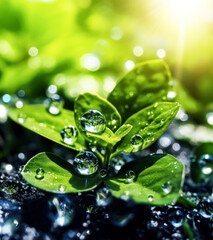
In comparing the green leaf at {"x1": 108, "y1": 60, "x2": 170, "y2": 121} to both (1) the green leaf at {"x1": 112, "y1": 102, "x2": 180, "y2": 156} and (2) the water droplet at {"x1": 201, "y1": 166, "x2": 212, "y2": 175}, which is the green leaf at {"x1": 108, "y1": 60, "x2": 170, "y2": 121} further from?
(2) the water droplet at {"x1": 201, "y1": 166, "x2": 212, "y2": 175}

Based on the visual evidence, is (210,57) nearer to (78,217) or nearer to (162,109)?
(162,109)

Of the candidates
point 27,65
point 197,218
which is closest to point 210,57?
point 27,65

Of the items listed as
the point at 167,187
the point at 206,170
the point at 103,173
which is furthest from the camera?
the point at 206,170

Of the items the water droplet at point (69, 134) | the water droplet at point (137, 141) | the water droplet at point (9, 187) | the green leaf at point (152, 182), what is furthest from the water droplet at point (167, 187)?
the water droplet at point (9, 187)

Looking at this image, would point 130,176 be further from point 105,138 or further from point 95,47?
point 95,47

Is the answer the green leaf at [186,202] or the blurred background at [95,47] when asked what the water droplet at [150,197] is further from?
the blurred background at [95,47]

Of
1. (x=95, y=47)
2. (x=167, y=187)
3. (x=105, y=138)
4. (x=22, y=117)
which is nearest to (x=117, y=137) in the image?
(x=105, y=138)
